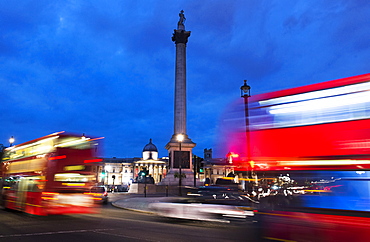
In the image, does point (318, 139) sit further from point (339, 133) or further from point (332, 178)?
point (332, 178)

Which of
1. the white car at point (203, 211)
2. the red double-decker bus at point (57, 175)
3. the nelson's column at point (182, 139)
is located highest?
the nelson's column at point (182, 139)

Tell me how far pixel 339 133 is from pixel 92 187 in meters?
9.80

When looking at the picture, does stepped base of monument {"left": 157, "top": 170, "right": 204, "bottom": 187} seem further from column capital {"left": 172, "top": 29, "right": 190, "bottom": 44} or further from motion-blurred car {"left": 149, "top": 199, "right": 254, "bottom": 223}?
motion-blurred car {"left": 149, "top": 199, "right": 254, "bottom": 223}

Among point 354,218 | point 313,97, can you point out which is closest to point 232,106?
point 313,97

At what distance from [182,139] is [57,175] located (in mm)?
27427

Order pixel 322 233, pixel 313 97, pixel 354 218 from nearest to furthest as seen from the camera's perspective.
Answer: pixel 354 218 < pixel 322 233 < pixel 313 97

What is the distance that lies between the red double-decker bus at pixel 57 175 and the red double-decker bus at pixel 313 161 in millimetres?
7240

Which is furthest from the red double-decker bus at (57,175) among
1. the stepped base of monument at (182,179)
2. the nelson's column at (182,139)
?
the stepped base of monument at (182,179)

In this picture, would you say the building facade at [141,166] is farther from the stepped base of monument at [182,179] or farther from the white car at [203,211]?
the white car at [203,211]

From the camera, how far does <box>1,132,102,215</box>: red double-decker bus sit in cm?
1095

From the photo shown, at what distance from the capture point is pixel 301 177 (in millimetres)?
6090

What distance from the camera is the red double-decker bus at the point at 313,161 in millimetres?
5492

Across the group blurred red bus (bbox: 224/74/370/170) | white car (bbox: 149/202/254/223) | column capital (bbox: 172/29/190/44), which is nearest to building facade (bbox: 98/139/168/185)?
column capital (bbox: 172/29/190/44)

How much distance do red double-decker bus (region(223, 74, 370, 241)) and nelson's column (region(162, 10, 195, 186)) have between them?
2950 cm
